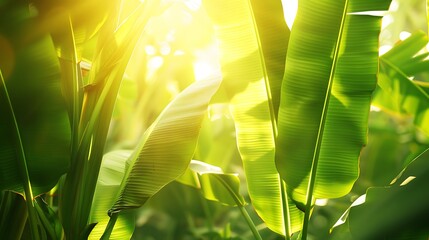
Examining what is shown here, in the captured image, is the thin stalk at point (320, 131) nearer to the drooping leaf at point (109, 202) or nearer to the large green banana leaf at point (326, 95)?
the large green banana leaf at point (326, 95)

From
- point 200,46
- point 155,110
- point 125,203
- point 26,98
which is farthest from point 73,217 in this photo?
point 200,46

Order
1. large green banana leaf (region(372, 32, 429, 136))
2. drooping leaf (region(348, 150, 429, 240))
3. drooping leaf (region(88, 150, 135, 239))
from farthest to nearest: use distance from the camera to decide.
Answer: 1. large green banana leaf (region(372, 32, 429, 136))
2. drooping leaf (region(88, 150, 135, 239))
3. drooping leaf (region(348, 150, 429, 240))

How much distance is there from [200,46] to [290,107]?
190cm

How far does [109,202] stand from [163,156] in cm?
19

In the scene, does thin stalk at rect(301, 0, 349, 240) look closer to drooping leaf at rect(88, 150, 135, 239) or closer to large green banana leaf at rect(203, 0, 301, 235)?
large green banana leaf at rect(203, 0, 301, 235)

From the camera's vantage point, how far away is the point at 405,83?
1172mm

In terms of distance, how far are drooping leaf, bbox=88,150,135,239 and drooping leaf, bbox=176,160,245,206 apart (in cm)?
15

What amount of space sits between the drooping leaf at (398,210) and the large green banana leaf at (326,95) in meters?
0.08

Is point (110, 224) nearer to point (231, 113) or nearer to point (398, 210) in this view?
point (231, 113)

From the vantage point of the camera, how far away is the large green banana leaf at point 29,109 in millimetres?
797

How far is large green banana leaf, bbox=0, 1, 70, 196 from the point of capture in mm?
797

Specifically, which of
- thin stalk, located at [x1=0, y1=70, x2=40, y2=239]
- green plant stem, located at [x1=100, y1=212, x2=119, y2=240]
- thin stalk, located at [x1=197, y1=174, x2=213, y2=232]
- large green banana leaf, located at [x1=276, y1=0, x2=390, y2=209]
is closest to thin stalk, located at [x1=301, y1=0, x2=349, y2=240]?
large green banana leaf, located at [x1=276, y1=0, x2=390, y2=209]

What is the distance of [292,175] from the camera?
880mm

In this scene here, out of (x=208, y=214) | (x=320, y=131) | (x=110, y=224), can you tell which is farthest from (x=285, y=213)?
(x=208, y=214)
